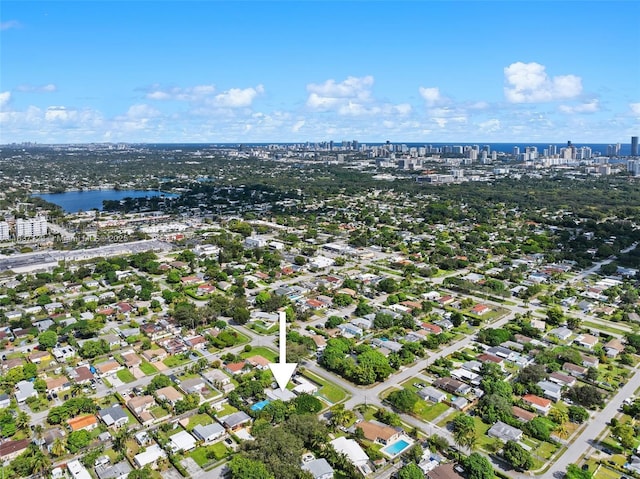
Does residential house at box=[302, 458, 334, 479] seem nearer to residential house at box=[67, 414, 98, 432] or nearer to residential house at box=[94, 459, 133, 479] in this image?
residential house at box=[94, 459, 133, 479]

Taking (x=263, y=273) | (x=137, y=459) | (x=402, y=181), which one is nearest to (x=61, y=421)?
(x=137, y=459)

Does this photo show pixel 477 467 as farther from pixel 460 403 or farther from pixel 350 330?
pixel 350 330

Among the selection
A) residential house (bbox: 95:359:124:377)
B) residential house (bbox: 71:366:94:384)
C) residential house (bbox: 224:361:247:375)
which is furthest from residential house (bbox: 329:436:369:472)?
residential house (bbox: 71:366:94:384)

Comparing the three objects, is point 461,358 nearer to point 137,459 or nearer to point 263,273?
point 137,459

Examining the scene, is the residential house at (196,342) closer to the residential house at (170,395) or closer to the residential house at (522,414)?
the residential house at (170,395)

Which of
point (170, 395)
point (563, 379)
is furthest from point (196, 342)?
point (563, 379)

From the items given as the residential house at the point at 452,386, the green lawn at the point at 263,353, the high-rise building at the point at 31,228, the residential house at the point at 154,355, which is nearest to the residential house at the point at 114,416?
the residential house at the point at 154,355
